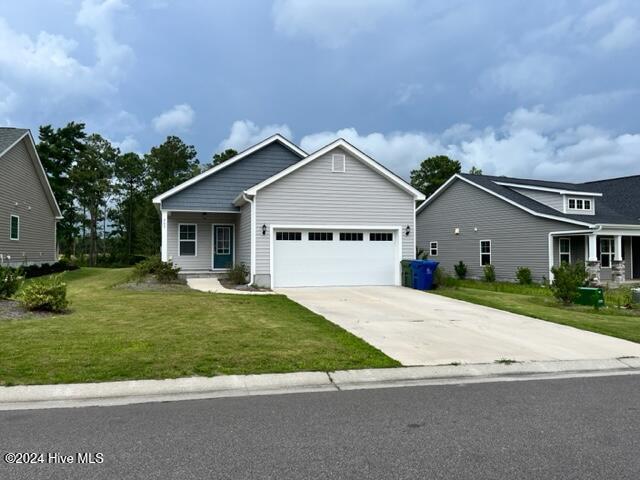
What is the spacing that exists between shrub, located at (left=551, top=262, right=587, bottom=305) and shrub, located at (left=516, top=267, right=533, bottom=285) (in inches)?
343

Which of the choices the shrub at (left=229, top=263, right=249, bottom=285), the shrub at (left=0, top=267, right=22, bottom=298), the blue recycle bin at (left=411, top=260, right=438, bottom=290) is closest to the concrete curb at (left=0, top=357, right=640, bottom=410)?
the shrub at (left=0, top=267, right=22, bottom=298)

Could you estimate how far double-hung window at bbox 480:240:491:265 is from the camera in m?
24.4

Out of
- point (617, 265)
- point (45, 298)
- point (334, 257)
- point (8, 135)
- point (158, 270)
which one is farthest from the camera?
point (617, 265)

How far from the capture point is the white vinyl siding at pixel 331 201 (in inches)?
643

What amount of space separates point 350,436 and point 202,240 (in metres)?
17.6

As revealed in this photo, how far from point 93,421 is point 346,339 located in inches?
167

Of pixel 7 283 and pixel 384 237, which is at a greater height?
pixel 384 237

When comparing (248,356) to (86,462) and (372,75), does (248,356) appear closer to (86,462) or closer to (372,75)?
(86,462)

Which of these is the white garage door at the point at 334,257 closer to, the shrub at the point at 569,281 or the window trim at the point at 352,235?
the window trim at the point at 352,235

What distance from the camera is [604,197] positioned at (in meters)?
28.8

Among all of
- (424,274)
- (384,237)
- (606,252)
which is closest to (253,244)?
(384,237)

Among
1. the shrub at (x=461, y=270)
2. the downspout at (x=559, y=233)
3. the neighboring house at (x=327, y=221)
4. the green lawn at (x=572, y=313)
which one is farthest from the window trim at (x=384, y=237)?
the shrub at (x=461, y=270)

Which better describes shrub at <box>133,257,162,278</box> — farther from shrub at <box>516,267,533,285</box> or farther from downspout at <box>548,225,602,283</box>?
shrub at <box>516,267,533,285</box>

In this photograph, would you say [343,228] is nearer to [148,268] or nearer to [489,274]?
[148,268]
